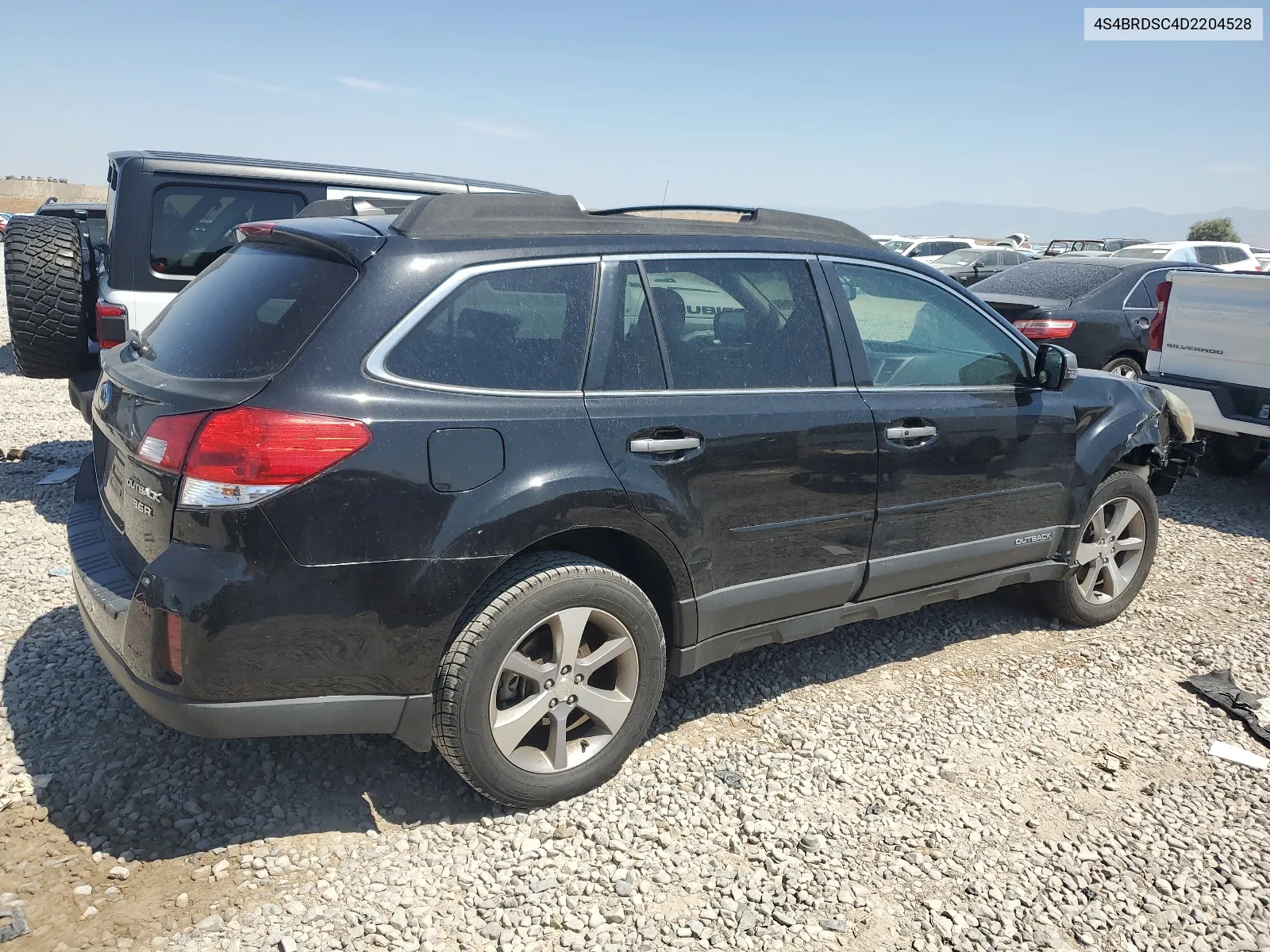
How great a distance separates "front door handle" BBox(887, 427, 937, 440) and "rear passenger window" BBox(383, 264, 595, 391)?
1316 mm

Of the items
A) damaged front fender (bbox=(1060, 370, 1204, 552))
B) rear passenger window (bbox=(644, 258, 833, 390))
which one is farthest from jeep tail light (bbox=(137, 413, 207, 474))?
damaged front fender (bbox=(1060, 370, 1204, 552))

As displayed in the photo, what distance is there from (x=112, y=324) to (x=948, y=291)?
4.49 meters

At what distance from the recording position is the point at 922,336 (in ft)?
13.5

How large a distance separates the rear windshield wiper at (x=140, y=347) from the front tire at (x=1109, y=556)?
159 inches

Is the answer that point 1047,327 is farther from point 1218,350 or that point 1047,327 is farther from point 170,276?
point 170,276

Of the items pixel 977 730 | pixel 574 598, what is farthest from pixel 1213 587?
pixel 574 598

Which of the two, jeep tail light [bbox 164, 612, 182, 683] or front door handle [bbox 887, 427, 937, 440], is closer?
jeep tail light [bbox 164, 612, 182, 683]

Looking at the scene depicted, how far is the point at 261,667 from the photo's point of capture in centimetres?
261

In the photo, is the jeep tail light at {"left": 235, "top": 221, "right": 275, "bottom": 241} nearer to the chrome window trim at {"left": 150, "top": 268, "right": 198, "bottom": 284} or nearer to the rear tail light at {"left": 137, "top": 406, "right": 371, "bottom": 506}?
the rear tail light at {"left": 137, "top": 406, "right": 371, "bottom": 506}

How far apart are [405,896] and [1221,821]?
2713mm

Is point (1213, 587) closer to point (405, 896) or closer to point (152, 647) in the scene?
point (405, 896)

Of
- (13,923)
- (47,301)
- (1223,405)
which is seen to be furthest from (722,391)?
(1223,405)

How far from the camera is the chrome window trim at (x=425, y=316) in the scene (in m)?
2.71

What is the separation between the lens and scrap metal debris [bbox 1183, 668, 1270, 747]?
13.0 feet
